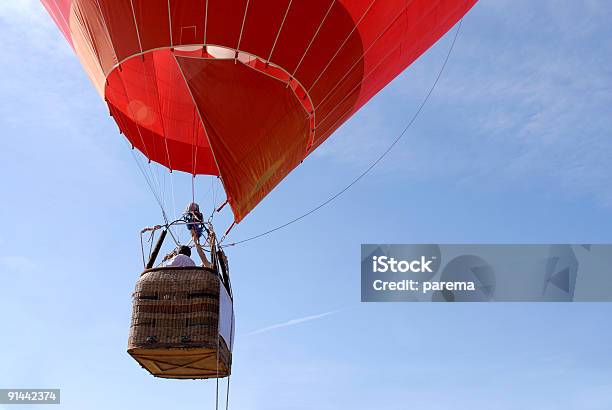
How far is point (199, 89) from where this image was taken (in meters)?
8.98

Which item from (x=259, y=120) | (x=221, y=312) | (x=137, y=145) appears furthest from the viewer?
(x=137, y=145)

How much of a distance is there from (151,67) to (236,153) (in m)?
1.29

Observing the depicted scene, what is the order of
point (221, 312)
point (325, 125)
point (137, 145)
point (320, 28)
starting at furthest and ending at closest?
point (137, 145)
point (325, 125)
point (320, 28)
point (221, 312)

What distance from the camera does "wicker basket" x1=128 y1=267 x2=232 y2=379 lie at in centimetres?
732

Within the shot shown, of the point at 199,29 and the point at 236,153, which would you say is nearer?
the point at 199,29

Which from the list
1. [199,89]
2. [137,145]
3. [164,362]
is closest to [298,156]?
[199,89]

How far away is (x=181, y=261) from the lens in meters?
7.77

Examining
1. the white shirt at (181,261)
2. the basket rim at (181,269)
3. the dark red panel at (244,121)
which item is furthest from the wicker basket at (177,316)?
the dark red panel at (244,121)

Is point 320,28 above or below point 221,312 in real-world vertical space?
above

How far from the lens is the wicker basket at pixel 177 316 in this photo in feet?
24.0

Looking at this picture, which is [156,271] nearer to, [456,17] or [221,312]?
[221,312]

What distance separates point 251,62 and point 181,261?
2.17 metres

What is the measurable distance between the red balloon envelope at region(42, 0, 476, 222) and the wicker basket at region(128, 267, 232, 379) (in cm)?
201

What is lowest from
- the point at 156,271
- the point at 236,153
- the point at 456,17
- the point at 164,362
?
the point at 164,362
